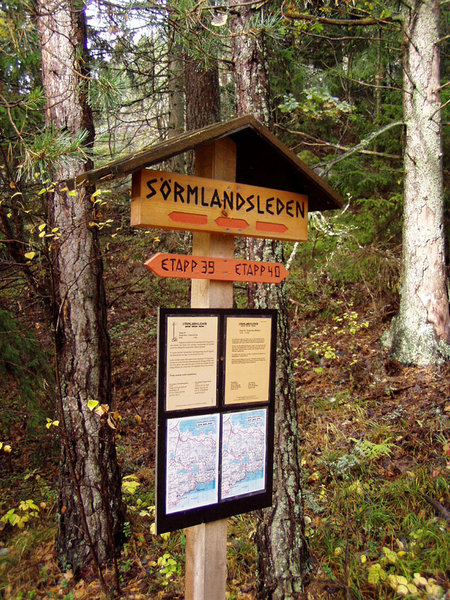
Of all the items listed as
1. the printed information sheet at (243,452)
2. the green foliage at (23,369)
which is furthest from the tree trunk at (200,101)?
the printed information sheet at (243,452)

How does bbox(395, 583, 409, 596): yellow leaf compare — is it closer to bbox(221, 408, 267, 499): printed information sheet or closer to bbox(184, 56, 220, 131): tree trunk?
bbox(221, 408, 267, 499): printed information sheet

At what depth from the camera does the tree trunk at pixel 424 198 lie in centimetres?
639

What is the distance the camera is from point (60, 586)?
3762mm

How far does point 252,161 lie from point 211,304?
919 mm

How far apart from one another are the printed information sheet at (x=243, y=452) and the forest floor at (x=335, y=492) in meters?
1.11

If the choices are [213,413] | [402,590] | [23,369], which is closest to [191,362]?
[213,413]

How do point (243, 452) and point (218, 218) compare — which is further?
point (243, 452)

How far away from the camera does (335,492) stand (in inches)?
167

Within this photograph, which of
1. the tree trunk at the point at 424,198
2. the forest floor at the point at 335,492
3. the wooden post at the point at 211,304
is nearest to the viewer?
the wooden post at the point at 211,304

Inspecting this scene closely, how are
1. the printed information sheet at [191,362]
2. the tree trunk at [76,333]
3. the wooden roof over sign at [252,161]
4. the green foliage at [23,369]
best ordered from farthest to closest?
the green foliage at [23,369], the tree trunk at [76,333], the printed information sheet at [191,362], the wooden roof over sign at [252,161]

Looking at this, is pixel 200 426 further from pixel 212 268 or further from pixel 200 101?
pixel 200 101

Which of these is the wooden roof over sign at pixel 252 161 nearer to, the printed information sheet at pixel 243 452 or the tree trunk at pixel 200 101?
the printed information sheet at pixel 243 452

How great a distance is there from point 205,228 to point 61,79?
2355mm

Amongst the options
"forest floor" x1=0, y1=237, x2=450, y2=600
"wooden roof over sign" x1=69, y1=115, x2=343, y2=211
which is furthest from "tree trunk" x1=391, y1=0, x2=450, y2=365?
"wooden roof over sign" x1=69, y1=115, x2=343, y2=211
